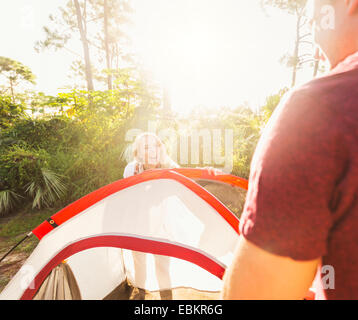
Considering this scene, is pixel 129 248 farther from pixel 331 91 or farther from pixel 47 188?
pixel 47 188

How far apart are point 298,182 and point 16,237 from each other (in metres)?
4.99

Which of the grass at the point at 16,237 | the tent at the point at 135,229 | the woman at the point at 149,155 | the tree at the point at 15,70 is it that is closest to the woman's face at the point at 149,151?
the woman at the point at 149,155

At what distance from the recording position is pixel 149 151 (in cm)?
285

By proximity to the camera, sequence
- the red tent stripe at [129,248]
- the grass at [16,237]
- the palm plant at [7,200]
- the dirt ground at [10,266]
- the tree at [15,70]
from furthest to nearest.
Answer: the tree at [15,70]
the palm plant at [7,200]
the grass at [16,237]
the dirt ground at [10,266]
the red tent stripe at [129,248]

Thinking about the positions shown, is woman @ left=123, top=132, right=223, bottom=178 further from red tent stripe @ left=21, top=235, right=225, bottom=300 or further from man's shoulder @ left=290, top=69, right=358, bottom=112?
man's shoulder @ left=290, top=69, right=358, bottom=112

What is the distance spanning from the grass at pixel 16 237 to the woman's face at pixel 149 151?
7.82 feet

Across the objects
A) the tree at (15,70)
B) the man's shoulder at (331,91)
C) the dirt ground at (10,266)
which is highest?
the tree at (15,70)

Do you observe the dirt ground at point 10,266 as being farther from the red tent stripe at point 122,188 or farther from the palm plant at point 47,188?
the red tent stripe at point 122,188

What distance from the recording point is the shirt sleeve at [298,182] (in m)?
0.30

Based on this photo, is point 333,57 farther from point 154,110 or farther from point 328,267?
point 154,110

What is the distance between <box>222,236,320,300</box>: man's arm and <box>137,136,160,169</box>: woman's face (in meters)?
2.45

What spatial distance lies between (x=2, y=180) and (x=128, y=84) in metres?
5.01

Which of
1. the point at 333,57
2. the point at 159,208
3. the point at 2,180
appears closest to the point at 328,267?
the point at 333,57

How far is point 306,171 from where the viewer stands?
306 mm
